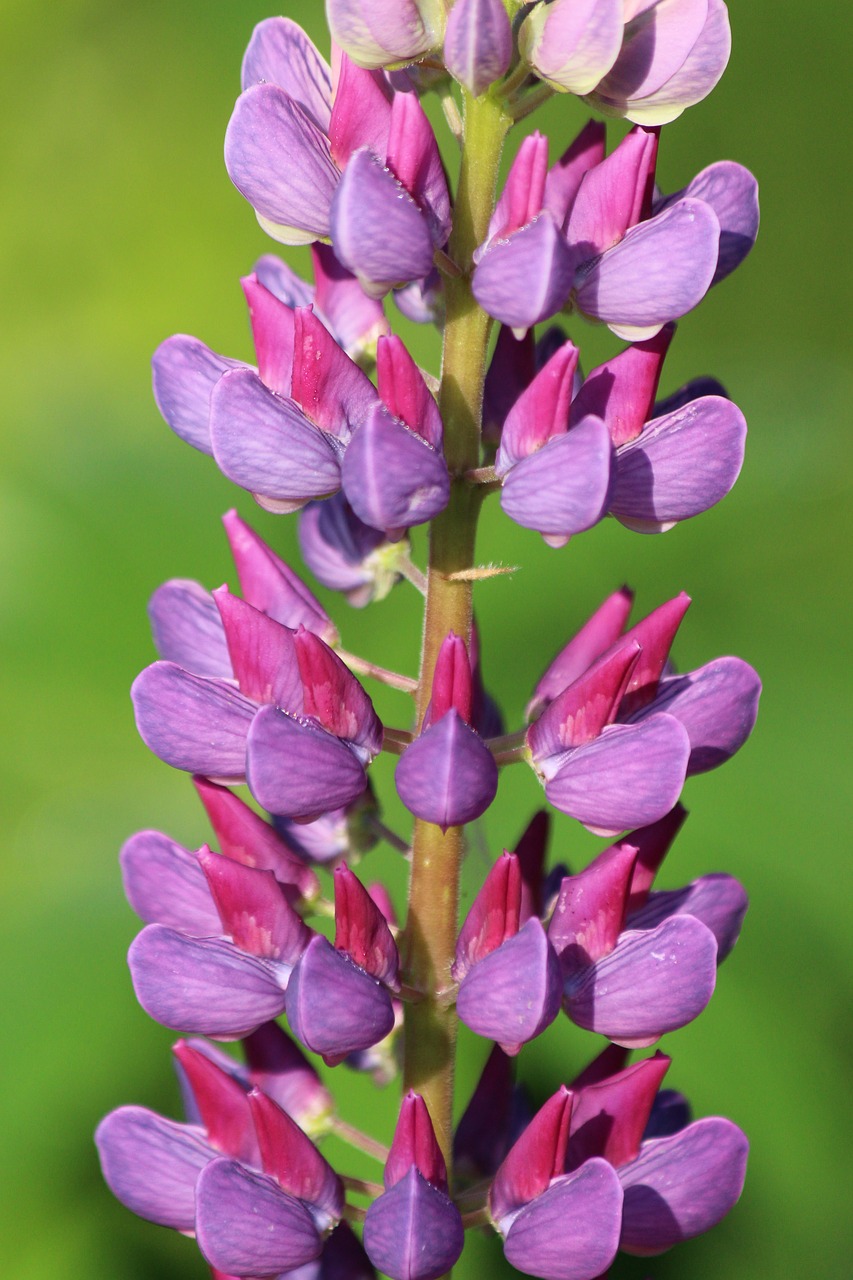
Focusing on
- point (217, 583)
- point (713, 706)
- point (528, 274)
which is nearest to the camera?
point (528, 274)

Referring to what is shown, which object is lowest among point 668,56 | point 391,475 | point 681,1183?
point 681,1183

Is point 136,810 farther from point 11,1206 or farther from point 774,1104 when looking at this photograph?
point 774,1104

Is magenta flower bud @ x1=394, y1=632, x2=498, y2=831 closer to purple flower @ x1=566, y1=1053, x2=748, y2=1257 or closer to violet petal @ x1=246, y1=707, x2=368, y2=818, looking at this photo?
violet petal @ x1=246, y1=707, x2=368, y2=818

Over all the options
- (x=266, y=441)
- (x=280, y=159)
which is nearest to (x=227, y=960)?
(x=266, y=441)

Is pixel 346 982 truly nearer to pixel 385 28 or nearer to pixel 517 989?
pixel 517 989

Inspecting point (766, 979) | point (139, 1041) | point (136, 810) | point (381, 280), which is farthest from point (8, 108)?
point (381, 280)

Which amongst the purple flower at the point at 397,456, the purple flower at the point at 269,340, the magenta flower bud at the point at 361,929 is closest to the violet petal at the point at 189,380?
the purple flower at the point at 269,340

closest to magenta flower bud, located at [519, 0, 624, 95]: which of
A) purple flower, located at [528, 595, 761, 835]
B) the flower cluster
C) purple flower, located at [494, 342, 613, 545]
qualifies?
the flower cluster
